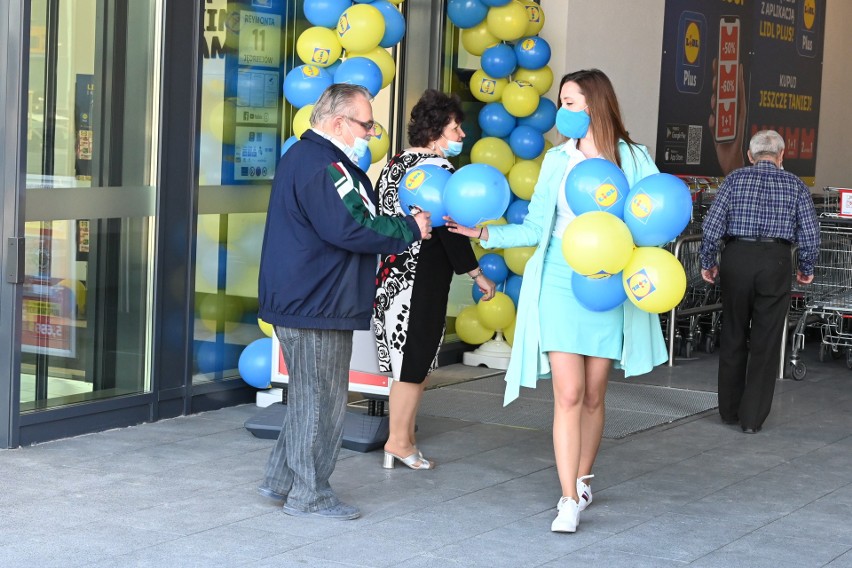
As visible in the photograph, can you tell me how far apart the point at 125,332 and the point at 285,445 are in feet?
5.73

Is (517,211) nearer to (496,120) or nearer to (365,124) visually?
(496,120)

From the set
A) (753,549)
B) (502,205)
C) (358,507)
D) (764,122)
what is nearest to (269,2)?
(502,205)

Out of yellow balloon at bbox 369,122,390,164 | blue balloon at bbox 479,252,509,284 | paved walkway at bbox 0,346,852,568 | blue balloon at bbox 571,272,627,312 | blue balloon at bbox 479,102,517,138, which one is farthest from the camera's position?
blue balloon at bbox 479,252,509,284

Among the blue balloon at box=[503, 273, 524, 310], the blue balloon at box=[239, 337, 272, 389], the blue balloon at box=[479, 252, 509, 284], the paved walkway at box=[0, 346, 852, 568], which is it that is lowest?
the paved walkway at box=[0, 346, 852, 568]

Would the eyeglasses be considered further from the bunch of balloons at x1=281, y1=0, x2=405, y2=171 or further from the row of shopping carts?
the row of shopping carts

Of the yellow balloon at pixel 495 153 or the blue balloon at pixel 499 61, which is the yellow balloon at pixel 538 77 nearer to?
the blue balloon at pixel 499 61

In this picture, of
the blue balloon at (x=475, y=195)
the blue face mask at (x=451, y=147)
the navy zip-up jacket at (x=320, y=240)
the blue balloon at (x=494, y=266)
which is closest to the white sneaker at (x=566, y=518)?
the navy zip-up jacket at (x=320, y=240)

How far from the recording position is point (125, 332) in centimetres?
626

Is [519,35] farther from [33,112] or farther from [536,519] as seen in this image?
[536,519]

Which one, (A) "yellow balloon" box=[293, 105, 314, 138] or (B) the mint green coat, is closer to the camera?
(B) the mint green coat

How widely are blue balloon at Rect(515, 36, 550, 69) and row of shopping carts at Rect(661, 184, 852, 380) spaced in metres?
1.70

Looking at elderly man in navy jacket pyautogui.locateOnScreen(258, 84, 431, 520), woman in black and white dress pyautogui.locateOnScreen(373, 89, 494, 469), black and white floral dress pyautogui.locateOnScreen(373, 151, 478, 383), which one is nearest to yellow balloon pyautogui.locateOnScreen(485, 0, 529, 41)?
woman in black and white dress pyautogui.locateOnScreen(373, 89, 494, 469)

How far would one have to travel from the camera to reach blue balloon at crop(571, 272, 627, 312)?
455cm

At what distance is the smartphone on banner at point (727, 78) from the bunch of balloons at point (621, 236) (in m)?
7.02
